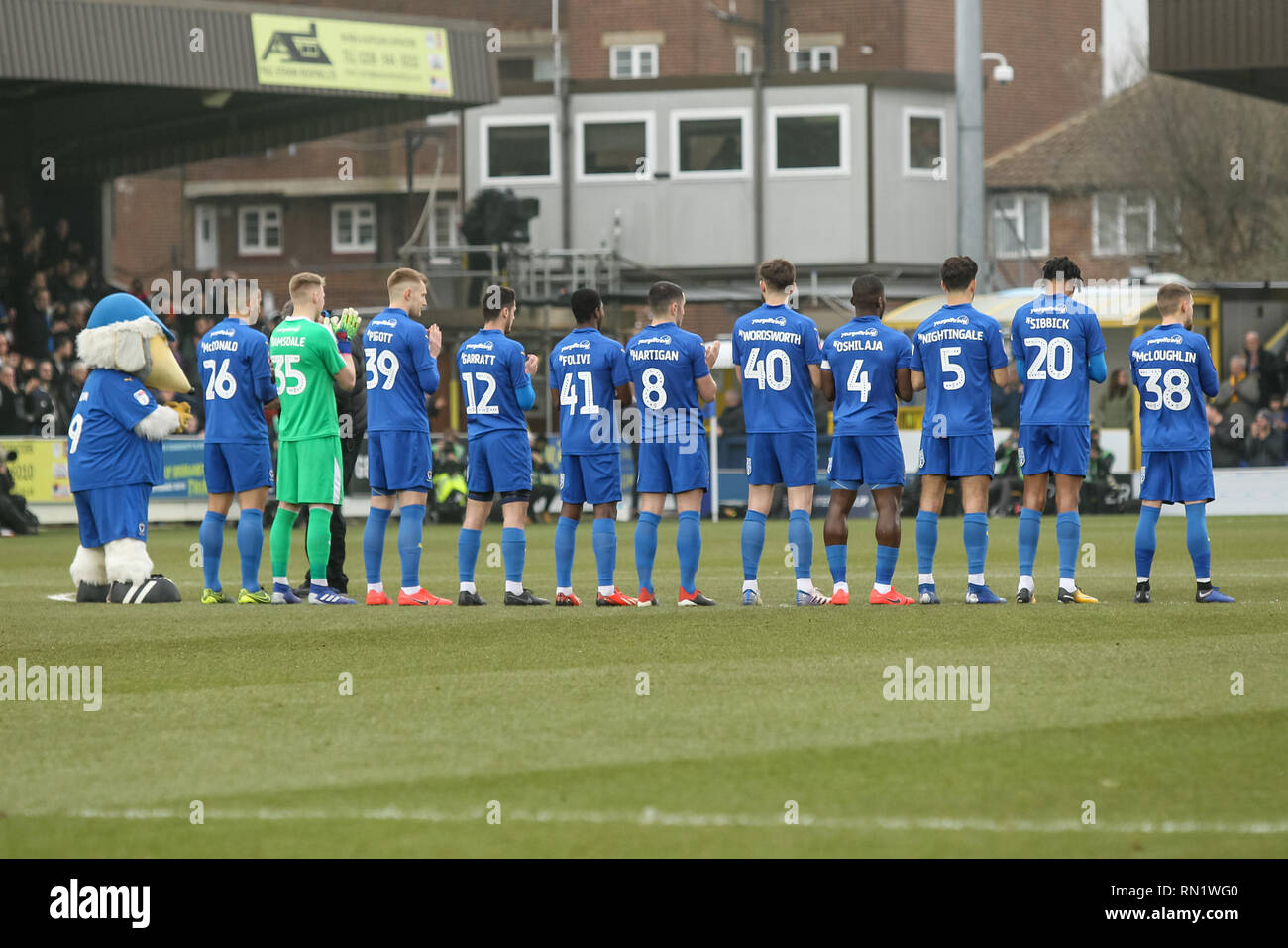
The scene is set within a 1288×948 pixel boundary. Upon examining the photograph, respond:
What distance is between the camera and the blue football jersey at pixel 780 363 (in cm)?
1316

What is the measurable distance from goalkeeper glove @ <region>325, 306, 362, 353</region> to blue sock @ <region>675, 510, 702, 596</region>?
3156 millimetres

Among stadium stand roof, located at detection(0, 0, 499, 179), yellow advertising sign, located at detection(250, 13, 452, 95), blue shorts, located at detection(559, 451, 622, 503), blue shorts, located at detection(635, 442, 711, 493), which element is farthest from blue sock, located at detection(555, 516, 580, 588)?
yellow advertising sign, located at detection(250, 13, 452, 95)

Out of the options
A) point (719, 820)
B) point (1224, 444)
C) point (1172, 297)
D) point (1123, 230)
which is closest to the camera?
point (719, 820)

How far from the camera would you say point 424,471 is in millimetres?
13664

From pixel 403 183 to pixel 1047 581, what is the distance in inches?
1803

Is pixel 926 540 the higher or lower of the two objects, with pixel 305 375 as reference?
lower

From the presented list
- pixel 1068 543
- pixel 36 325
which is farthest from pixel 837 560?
pixel 36 325

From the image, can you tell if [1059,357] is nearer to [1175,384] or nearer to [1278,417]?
[1175,384]

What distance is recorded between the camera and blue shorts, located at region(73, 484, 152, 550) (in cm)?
1401

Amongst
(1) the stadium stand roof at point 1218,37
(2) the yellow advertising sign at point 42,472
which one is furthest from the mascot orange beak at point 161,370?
(1) the stadium stand roof at point 1218,37

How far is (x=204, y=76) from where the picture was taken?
30.2 m

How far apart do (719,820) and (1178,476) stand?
772 cm

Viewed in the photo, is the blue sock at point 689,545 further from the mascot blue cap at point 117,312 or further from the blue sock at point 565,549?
the mascot blue cap at point 117,312
